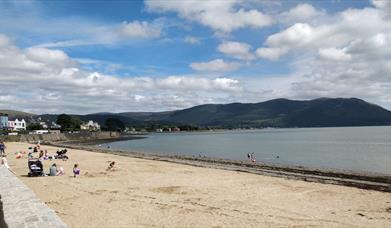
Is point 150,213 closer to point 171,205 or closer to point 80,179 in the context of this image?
point 171,205

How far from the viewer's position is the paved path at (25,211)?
954 cm

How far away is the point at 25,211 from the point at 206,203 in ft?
22.7

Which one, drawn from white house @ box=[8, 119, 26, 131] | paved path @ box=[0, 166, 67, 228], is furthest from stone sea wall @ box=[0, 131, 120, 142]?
paved path @ box=[0, 166, 67, 228]

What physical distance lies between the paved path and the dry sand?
1.11 m

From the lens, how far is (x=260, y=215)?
1338cm

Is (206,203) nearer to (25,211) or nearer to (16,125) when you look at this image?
(25,211)

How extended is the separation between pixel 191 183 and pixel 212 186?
1.58 metres

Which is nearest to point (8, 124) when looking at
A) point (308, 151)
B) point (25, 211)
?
point (308, 151)

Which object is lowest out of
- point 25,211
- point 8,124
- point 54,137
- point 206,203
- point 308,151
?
point 308,151

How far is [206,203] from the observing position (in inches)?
611

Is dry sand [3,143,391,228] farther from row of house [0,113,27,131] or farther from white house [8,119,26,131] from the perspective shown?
white house [8,119,26,131]

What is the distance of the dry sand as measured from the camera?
41.2 ft

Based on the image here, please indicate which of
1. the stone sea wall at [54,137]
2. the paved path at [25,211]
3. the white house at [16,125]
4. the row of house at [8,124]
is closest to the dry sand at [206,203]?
the paved path at [25,211]

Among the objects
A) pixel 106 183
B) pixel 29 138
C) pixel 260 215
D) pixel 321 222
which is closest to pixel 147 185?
pixel 106 183
